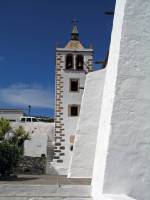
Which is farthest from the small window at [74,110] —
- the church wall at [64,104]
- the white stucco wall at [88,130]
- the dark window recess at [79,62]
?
the white stucco wall at [88,130]

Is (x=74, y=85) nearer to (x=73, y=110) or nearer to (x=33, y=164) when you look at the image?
(x=73, y=110)

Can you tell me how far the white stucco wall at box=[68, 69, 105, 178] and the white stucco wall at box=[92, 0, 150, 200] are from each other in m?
4.24

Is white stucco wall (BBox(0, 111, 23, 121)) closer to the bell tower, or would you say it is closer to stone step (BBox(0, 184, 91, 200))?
the bell tower

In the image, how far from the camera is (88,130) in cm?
1095

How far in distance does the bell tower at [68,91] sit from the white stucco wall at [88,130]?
11027mm

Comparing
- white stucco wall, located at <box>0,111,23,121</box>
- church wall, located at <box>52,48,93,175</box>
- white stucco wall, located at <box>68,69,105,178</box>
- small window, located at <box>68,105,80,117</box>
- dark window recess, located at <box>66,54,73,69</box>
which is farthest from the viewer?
white stucco wall, located at <box>0,111,23,121</box>

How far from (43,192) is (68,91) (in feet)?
56.6

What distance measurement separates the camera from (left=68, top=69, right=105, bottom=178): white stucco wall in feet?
35.3

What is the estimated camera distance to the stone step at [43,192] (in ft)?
21.5

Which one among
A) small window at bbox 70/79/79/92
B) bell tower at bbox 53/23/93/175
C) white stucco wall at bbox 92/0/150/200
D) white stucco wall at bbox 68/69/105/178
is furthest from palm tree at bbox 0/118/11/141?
white stucco wall at bbox 92/0/150/200

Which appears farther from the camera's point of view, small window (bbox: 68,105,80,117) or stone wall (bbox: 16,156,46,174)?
small window (bbox: 68,105,80,117)

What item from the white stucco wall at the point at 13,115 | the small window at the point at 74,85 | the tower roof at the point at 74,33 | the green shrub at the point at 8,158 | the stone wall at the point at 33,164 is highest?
the tower roof at the point at 74,33

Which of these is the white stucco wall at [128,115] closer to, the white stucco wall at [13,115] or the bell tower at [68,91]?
the bell tower at [68,91]

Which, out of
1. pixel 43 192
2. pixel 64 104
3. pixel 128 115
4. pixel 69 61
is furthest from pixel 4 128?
pixel 128 115
